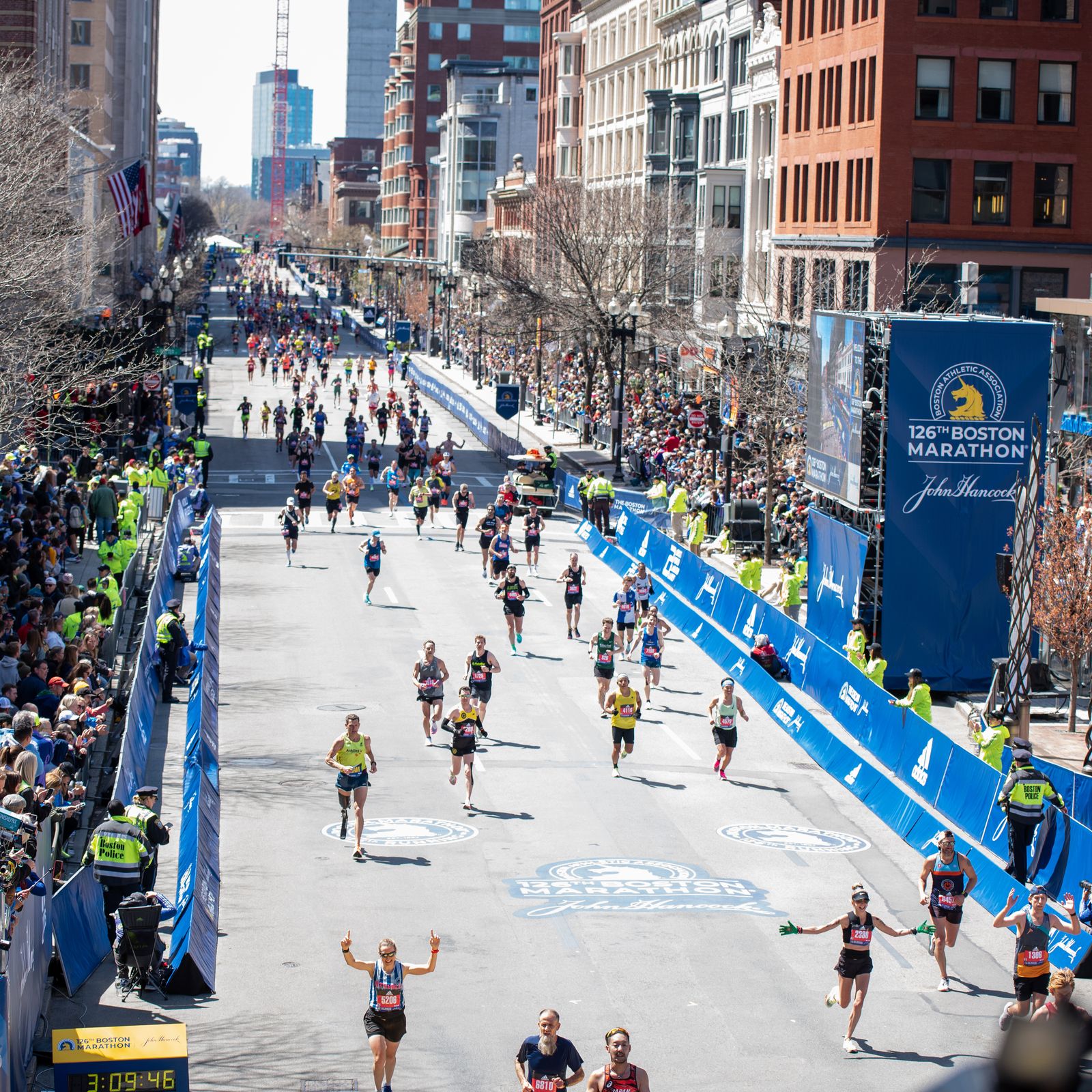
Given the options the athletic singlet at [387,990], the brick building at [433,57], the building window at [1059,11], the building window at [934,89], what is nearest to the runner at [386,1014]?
the athletic singlet at [387,990]

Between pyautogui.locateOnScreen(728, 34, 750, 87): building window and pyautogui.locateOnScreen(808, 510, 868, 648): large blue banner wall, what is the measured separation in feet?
124

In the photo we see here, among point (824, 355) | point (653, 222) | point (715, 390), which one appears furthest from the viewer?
point (653, 222)

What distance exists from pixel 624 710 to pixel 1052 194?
3267 cm

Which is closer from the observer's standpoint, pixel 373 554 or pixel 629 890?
pixel 629 890

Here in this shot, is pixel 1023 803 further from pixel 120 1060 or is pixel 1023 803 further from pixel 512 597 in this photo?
pixel 512 597

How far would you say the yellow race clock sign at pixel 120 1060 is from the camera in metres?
11.0

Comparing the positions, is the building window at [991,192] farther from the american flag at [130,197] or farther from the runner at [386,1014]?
the runner at [386,1014]

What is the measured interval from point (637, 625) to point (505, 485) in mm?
10774

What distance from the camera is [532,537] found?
38.5m

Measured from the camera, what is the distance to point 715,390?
199ft

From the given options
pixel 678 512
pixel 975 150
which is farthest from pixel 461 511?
pixel 975 150

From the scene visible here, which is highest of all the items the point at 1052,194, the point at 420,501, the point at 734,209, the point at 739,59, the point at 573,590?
A: the point at 739,59

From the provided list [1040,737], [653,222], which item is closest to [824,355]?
[1040,737]

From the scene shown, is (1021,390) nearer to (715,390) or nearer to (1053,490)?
(1053,490)
